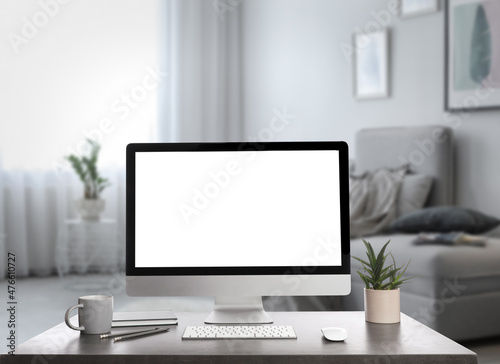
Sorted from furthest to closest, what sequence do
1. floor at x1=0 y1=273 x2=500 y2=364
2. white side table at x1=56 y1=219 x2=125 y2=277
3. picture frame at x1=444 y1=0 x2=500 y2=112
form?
white side table at x1=56 y1=219 x2=125 y2=277, picture frame at x1=444 y1=0 x2=500 y2=112, floor at x1=0 y1=273 x2=500 y2=364

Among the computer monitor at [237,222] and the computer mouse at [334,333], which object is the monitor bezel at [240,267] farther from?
the computer mouse at [334,333]

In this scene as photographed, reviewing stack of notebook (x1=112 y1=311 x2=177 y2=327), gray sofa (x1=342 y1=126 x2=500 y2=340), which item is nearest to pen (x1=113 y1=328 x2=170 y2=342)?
stack of notebook (x1=112 y1=311 x2=177 y2=327)

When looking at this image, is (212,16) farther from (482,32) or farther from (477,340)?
(477,340)

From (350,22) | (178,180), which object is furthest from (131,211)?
(350,22)

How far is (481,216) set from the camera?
11.2ft

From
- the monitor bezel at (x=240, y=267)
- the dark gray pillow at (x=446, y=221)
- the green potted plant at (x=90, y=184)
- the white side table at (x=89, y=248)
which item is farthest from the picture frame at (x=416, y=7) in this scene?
the monitor bezel at (x=240, y=267)

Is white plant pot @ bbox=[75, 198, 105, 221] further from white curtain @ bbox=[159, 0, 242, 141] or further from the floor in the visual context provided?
white curtain @ bbox=[159, 0, 242, 141]

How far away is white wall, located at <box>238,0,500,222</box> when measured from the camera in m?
3.86

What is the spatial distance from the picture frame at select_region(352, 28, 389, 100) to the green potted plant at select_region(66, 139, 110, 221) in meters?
2.05

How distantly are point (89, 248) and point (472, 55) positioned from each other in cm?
330

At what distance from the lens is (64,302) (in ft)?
13.9

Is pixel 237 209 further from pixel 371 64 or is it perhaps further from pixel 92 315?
pixel 371 64

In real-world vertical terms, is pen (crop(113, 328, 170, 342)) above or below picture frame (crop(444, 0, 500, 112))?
below

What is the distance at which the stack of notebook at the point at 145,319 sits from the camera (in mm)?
1461
